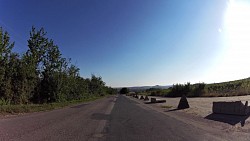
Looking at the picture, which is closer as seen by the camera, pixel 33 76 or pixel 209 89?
pixel 33 76

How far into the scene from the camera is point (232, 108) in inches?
546

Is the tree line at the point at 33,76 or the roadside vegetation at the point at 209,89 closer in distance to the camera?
the tree line at the point at 33,76

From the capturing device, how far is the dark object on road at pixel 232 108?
1307 cm

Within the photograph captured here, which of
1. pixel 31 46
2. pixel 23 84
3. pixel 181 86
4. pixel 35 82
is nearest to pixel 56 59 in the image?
pixel 31 46

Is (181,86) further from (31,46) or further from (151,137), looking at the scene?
(151,137)

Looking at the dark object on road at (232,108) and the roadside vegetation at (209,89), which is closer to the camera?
the dark object on road at (232,108)

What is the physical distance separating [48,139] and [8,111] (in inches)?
454

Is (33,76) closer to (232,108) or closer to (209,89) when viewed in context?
(232,108)

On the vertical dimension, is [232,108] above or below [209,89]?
below

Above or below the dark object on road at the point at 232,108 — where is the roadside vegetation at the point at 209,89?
above

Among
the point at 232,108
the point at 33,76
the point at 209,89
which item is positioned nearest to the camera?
the point at 232,108

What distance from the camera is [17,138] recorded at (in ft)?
23.9

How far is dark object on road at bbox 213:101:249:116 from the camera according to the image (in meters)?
13.1

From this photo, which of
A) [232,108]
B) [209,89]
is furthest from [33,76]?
[209,89]
